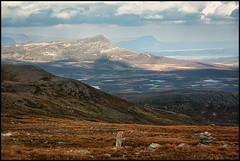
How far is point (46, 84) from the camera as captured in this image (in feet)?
496

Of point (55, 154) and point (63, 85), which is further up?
point (55, 154)

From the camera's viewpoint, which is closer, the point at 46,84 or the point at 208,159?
the point at 208,159

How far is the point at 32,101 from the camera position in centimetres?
9094

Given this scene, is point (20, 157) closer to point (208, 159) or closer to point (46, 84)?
point (208, 159)

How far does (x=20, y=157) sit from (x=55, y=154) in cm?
310

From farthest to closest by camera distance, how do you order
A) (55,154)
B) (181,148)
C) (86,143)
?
(86,143), (181,148), (55,154)

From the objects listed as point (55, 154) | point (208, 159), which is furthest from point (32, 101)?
point (208, 159)

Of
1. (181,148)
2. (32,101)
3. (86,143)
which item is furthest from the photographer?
(32,101)

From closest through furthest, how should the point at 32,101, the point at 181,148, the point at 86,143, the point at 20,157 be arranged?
the point at 20,157 → the point at 181,148 → the point at 86,143 → the point at 32,101

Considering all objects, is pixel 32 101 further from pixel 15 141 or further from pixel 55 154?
pixel 55 154

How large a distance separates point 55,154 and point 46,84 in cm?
13322

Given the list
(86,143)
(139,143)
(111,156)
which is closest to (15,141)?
(86,143)

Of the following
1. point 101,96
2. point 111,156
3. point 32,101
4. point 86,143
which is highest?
point 111,156

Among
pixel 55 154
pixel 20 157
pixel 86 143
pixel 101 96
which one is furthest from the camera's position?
pixel 101 96
